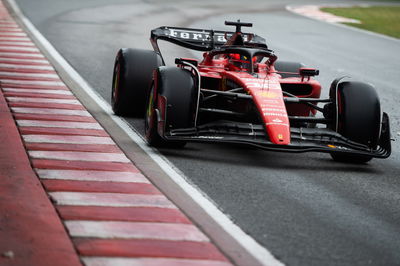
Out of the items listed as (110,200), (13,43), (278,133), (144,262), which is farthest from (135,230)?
(13,43)

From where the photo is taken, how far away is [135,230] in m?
6.47

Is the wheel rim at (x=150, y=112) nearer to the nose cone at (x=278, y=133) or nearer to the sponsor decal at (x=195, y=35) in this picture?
the nose cone at (x=278, y=133)

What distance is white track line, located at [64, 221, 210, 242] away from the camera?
6.31 meters

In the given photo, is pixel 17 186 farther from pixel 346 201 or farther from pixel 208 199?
pixel 346 201

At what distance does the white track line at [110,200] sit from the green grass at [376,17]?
72.3 feet

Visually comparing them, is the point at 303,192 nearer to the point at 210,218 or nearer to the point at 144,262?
the point at 210,218

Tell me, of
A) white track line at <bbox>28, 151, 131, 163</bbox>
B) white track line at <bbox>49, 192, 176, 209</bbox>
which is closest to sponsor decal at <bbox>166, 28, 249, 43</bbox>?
white track line at <bbox>28, 151, 131, 163</bbox>

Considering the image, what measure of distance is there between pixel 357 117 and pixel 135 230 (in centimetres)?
375

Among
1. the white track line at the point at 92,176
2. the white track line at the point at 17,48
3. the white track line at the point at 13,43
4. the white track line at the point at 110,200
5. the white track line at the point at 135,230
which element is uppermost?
the white track line at the point at 135,230

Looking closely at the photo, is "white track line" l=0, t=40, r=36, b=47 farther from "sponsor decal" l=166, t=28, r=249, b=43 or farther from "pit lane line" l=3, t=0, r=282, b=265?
"pit lane line" l=3, t=0, r=282, b=265

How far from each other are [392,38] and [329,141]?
19.1m

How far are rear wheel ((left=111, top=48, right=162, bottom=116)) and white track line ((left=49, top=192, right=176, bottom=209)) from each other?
3.82 m

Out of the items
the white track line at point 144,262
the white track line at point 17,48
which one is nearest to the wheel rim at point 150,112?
the white track line at point 144,262

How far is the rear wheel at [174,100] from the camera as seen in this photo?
9.21 meters
